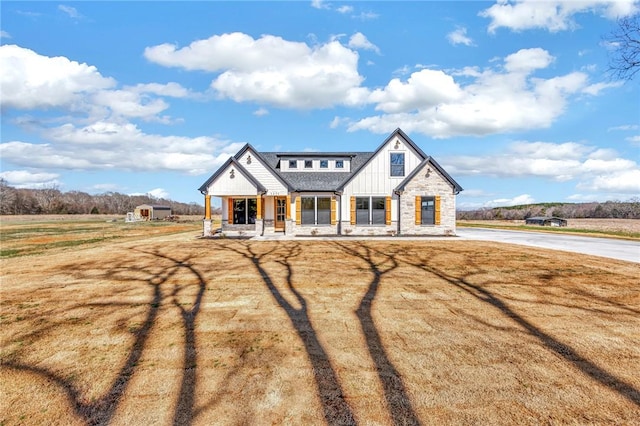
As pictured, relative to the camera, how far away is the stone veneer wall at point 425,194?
20.2 m

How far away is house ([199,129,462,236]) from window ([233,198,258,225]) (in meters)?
0.56

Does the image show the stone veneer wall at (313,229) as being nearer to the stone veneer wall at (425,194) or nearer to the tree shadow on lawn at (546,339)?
the stone veneer wall at (425,194)

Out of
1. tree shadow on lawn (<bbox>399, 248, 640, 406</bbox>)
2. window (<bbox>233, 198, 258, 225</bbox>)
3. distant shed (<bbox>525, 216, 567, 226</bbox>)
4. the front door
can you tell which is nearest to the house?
window (<bbox>233, 198, 258, 225</bbox>)

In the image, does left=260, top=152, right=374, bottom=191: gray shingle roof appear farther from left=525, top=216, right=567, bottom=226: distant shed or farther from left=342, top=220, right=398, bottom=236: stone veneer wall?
left=525, top=216, right=567, bottom=226: distant shed

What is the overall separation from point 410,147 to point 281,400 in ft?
65.0

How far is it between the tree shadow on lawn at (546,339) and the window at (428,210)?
36.0 feet

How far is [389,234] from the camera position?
20.1m

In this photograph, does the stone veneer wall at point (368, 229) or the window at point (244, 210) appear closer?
the stone veneer wall at point (368, 229)

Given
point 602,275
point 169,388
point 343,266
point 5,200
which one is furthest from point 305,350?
point 5,200

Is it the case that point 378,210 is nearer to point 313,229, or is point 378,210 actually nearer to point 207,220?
point 313,229

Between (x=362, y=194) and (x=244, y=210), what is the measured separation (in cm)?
867

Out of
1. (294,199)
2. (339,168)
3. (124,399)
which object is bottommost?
(124,399)

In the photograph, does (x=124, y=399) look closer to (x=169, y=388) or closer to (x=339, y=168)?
(x=169, y=388)

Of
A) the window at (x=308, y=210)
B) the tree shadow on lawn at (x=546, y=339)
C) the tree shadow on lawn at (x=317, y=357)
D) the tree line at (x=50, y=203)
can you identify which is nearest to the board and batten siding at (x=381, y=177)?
the window at (x=308, y=210)
